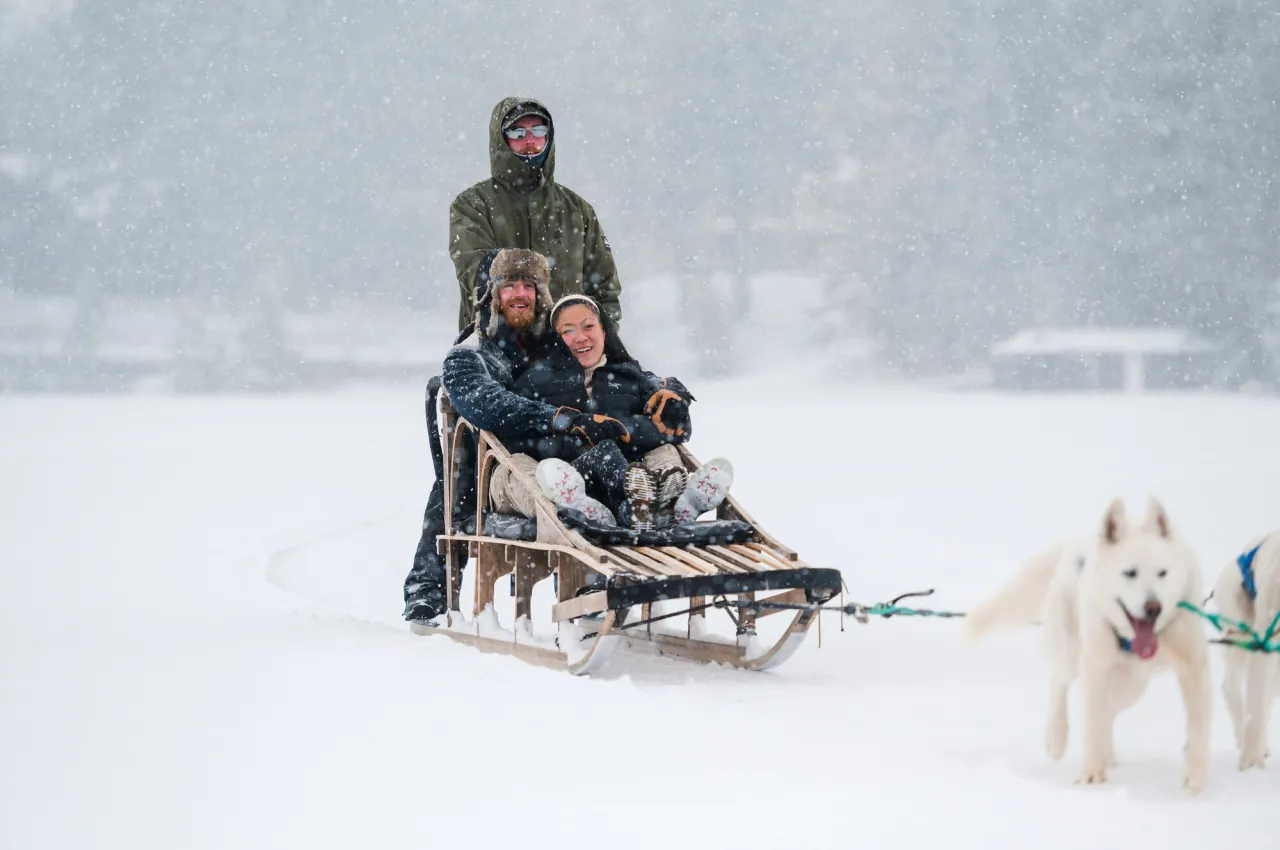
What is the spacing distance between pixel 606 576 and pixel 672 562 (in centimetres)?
32

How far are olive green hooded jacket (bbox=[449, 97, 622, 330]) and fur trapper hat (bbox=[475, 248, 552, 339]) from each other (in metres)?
→ 0.34

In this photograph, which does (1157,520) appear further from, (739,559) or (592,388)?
(592,388)

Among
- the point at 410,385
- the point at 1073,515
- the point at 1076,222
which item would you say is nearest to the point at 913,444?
the point at 1073,515

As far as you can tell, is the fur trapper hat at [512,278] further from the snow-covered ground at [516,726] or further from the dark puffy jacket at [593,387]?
the snow-covered ground at [516,726]

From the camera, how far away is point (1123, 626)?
8.91ft

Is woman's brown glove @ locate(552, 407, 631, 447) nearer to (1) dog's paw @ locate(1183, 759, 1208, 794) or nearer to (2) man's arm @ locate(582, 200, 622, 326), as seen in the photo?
(2) man's arm @ locate(582, 200, 622, 326)

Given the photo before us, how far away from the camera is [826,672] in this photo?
15.5 feet

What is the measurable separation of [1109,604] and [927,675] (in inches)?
76.1

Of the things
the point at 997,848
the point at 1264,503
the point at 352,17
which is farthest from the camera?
the point at 352,17

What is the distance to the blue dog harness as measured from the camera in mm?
2912

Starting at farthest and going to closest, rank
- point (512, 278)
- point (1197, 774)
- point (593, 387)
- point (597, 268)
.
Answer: point (597, 268) < point (512, 278) < point (593, 387) < point (1197, 774)

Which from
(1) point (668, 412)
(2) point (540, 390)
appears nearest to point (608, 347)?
(2) point (540, 390)

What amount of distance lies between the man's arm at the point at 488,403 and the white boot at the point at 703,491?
20.2 inches

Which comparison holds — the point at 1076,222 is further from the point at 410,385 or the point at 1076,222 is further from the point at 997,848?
the point at 997,848
